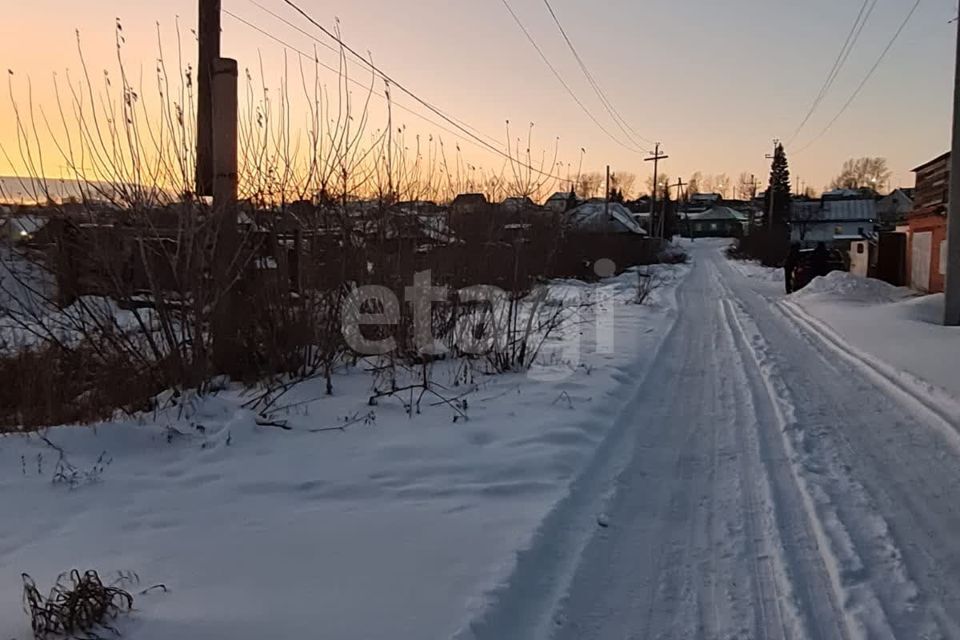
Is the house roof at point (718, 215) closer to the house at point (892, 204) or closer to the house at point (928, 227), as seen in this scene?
the house at point (892, 204)

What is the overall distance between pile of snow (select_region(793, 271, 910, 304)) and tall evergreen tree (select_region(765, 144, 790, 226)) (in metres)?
57.2

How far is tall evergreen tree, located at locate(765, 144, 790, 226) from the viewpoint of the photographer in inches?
3076

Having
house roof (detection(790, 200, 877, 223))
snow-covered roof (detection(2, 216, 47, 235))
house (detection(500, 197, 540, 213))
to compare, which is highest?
house roof (detection(790, 200, 877, 223))

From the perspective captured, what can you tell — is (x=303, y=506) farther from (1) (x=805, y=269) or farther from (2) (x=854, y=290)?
(1) (x=805, y=269)

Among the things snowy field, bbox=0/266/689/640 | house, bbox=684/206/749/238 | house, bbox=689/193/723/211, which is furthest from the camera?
house, bbox=689/193/723/211

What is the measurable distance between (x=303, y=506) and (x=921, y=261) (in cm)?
2185

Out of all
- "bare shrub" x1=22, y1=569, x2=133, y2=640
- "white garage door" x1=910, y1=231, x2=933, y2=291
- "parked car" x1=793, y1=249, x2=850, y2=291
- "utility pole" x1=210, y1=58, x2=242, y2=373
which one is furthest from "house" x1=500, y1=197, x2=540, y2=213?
"parked car" x1=793, y1=249, x2=850, y2=291

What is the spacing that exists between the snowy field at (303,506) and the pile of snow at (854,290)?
14.7m

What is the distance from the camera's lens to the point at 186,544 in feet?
12.2

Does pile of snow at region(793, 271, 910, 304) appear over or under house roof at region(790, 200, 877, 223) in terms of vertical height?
under

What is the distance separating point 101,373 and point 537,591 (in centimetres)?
504

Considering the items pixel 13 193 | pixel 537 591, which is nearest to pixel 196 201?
pixel 13 193

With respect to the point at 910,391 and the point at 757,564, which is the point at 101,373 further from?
the point at 910,391

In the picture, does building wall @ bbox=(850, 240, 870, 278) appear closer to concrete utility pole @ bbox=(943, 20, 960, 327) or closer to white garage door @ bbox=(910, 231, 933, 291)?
white garage door @ bbox=(910, 231, 933, 291)
